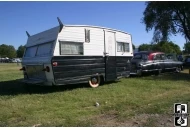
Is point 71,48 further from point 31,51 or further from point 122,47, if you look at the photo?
point 122,47

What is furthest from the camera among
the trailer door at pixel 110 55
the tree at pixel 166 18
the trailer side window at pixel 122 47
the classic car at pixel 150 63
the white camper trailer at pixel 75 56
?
the tree at pixel 166 18

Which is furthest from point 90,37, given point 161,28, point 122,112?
point 161,28

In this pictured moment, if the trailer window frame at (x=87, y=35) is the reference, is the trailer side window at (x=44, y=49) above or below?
below

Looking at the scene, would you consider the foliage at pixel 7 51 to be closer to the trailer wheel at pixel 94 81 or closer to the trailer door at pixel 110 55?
the trailer door at pixel 110 55

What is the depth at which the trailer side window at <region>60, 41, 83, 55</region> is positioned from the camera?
9.91 metres

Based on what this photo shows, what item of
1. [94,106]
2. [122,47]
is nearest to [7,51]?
[122,47]

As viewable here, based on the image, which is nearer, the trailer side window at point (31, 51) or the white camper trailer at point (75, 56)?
the white camper trailer at point (75, 56)

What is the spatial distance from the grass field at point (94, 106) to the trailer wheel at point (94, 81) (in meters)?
0.25

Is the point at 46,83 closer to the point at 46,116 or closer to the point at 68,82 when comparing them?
the point at 68,82

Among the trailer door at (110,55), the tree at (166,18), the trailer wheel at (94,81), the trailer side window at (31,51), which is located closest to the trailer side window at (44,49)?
the trailer side window at (31,51)

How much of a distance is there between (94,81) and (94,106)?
3431mm

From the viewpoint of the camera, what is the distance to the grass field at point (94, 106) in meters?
6.21

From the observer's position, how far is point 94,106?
7906mm

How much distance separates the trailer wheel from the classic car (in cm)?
388
